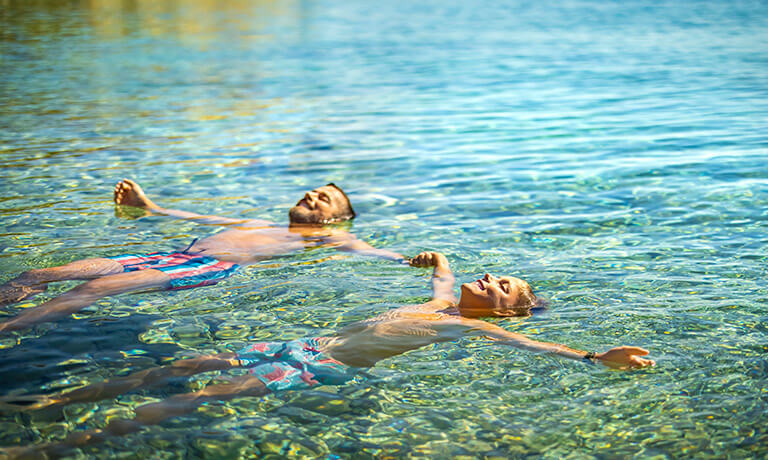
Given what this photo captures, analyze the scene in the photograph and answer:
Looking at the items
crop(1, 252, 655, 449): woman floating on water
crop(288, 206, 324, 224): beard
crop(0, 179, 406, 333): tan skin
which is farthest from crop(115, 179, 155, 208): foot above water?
crop(1, 252, 655, 449): woman floating on water

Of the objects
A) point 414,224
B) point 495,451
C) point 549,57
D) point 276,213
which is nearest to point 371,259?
point 414,224

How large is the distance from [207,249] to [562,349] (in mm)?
3418

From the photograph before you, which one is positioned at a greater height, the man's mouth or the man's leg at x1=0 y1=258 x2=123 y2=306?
the man's mouth

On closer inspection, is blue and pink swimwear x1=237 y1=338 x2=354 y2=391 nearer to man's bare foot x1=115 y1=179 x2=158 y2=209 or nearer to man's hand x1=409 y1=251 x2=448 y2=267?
man's hand x1=409 y1=251 x2=448 y2=267

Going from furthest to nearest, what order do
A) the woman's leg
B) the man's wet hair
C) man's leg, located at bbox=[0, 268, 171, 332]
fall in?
the man's wet hair
man's leg, located at bbox=[0, 268, 171, 332]
the woman's leg

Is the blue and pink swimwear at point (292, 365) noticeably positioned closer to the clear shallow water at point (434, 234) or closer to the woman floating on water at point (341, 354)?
the woman floating on water at point (341, 354)

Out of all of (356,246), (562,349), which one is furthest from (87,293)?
(562,349)

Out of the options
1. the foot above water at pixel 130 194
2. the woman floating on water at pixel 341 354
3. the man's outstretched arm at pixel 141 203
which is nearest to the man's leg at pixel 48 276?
the woman floating on water at pixel 341 354

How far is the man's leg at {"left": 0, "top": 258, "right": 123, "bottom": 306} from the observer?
552 centimetres

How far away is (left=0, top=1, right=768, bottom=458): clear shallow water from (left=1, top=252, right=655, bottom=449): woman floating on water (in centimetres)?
10

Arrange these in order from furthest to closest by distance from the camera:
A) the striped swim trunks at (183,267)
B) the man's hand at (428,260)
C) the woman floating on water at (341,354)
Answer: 1. the man's hand at (428,260)
2. the striped swim trunks at (183,267)
3. the woman floating on water at (341,354)

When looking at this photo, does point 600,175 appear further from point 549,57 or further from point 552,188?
point 549,57

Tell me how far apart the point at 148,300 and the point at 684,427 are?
3.96m

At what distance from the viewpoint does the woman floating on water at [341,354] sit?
13.5 ft
